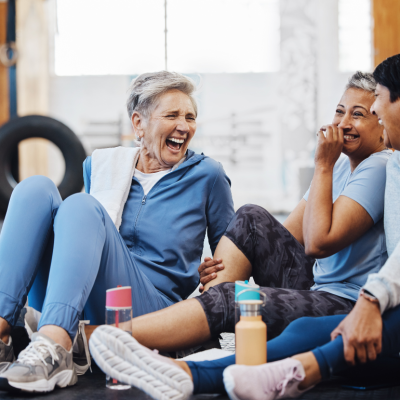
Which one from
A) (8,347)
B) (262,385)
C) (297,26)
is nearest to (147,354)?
(262,385)

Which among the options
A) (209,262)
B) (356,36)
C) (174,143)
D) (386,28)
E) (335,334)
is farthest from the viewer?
(356,36)

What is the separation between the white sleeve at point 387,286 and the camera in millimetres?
1001

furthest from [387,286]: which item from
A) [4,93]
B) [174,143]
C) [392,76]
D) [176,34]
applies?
[4,93]

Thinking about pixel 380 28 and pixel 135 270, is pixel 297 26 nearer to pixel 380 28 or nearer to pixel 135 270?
pixel 380 28

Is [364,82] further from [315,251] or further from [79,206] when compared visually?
[79,206]

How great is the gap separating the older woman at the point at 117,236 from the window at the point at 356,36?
3455mm

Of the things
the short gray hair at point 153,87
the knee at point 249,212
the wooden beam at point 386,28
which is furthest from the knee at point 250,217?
the wooden beam at point 386,28

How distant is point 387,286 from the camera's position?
3.30 ft

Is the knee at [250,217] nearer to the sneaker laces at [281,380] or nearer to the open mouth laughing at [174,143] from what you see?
the open mouth laughing at [174,143]

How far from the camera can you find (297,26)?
492 centimetres

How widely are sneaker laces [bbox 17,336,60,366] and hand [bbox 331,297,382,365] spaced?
1.92 feet

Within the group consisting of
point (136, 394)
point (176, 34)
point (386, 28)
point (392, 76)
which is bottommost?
point (136, 394)

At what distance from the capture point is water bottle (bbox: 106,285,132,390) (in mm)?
1100

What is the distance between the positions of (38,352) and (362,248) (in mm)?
793
